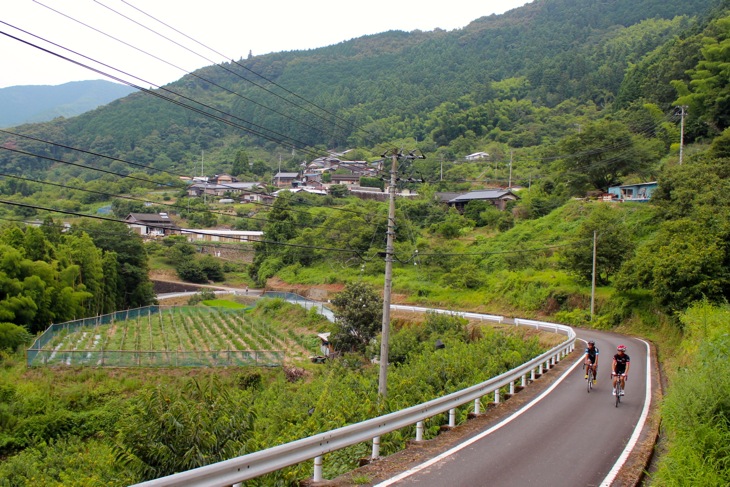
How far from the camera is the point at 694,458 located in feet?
24.2

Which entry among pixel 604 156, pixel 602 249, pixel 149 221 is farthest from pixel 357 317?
pixel 149 221

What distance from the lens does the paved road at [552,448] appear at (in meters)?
7.98

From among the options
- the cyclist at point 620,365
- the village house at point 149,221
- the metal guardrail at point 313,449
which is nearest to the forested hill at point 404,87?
the village house at point 149,221

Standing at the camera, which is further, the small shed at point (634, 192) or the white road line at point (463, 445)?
the small shed at point (634, 192)

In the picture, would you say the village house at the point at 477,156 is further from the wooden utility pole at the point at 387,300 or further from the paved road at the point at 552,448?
the paved road at the point at 552,448

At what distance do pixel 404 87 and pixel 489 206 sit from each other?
286 feet

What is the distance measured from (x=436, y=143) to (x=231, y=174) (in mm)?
37515

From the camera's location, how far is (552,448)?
9742 millimetres

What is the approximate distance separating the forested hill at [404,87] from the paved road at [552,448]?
259 feet

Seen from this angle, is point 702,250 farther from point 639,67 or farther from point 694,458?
point 639,67

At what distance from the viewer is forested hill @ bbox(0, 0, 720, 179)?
109m

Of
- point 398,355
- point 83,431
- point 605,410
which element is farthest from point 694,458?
point 83,431

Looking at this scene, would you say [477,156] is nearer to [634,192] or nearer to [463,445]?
[634,192]

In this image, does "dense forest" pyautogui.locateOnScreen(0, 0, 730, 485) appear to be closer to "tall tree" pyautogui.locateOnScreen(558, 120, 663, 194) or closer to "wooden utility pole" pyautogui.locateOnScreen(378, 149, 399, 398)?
"tall tree" pyautogui.locateOnScreen(558, 120, 663, 194)
